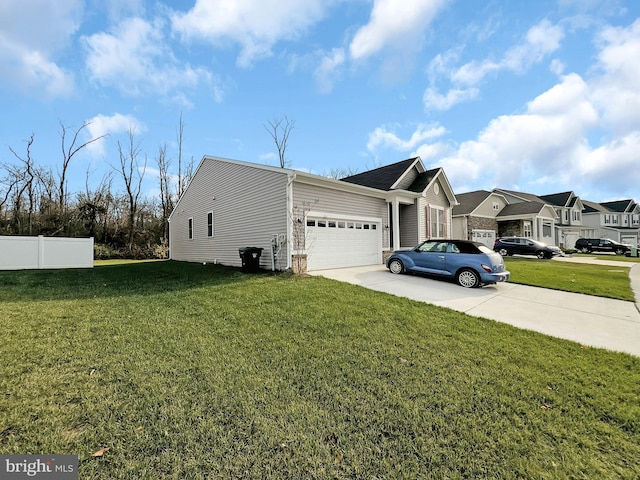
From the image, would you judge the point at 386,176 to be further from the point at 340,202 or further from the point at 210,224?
the point at 210,224

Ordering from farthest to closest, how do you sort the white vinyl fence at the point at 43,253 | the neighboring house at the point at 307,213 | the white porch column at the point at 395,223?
the white porch column at the point at 395,223 → the white vinyl fence at the point at 43,253 → the neighboring house at the point at 307,213

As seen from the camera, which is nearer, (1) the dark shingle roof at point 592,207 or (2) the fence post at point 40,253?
(2) the fence post at point 40,253

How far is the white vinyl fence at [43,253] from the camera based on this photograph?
41.3 ft

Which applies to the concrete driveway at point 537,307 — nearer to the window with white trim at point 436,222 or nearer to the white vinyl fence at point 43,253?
the window with white trim at point 436,222

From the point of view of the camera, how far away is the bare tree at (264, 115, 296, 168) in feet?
89.1

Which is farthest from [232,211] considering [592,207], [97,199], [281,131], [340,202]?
[592,207]

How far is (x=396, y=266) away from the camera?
1066cm

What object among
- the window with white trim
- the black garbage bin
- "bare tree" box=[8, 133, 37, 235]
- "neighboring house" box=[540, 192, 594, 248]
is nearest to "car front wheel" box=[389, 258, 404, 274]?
the black garbage bin

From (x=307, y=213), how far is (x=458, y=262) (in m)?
5.42

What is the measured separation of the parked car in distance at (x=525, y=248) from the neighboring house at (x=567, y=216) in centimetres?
1620

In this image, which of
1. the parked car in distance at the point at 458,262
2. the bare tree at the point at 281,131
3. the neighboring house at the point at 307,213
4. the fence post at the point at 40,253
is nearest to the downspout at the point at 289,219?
the neighboring house at the point at 307,213

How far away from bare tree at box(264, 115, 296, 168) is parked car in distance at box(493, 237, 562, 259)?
65.9ft

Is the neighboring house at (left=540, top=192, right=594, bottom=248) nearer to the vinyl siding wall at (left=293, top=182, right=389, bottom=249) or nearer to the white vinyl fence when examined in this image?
the vinyl siding wall at (left=293, top=182, right=389, bottom=249)

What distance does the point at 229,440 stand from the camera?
2.29 meters
